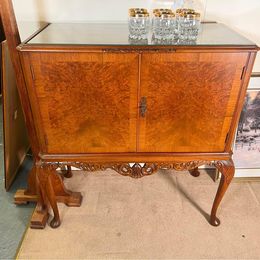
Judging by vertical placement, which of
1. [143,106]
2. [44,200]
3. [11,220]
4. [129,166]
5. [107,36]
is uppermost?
[107,36]

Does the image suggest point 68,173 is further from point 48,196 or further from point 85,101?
point 85,101

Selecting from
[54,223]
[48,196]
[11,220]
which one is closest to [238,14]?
[48,196]

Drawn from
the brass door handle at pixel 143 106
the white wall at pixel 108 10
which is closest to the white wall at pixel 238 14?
the white wall at pixel 108 10

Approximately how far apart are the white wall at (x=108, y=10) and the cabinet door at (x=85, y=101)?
0.54 metres

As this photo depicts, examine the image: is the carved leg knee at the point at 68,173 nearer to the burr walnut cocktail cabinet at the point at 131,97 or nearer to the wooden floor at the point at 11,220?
the wooden floor at the point at 11,220

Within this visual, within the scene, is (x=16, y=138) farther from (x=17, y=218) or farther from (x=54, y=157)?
(x=54, y=157)

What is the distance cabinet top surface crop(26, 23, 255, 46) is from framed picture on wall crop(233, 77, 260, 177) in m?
0.51

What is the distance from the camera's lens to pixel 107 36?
45.3 inches

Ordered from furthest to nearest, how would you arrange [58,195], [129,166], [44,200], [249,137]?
[249,137], [58,195], [44,200], [129,166]

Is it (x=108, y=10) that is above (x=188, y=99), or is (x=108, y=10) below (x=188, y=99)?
above

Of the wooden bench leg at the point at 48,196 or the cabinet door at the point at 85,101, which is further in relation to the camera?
the wooden bench leg at the point at 48,196

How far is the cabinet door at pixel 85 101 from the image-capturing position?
1033mm

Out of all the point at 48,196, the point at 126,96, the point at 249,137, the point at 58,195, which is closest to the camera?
the point at 126,96

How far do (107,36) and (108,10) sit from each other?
14.2 inches
